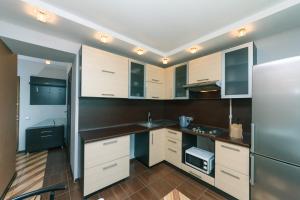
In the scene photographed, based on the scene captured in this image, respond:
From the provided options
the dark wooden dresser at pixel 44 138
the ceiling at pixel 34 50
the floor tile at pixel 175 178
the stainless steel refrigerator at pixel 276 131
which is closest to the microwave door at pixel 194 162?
the floor tile at pixel 175 178

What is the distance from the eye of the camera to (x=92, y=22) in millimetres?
1651

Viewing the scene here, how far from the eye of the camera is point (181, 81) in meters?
2.73

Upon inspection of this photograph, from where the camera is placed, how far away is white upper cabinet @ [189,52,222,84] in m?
2.05

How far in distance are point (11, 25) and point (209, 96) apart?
10.6ft

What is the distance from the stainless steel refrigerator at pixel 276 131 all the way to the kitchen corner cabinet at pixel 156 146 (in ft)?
4.78

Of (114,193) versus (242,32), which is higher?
(242,32)

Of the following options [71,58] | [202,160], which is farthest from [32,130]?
[202,160]

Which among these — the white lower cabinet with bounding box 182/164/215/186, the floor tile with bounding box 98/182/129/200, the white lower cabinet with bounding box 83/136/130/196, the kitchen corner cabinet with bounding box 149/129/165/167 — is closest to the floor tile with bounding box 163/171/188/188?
the white lower cabinet with bounding box 182/164/215/186

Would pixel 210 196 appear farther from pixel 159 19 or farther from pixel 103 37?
pixel 103 37

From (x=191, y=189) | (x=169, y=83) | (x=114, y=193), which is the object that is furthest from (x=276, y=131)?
(x=114, y=193)

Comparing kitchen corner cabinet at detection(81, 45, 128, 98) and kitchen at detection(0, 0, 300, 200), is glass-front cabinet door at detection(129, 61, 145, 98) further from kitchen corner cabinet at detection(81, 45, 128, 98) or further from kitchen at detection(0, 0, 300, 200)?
kitchen corner cabinet at detection(81, 45, 128, 98)

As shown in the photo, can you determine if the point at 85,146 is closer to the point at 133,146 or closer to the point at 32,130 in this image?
the point at 133,146

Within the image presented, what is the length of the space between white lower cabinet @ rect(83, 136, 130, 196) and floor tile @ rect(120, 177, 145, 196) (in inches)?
4.0

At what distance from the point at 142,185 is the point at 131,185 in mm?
174
